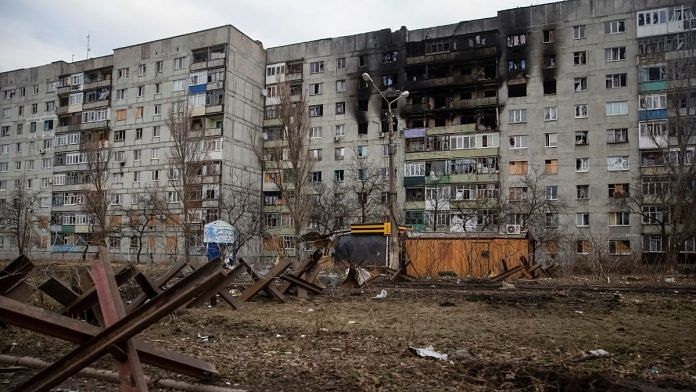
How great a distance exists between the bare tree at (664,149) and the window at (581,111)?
523cm

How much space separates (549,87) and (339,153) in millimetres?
24899

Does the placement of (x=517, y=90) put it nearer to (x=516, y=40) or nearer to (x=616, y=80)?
(x=516, y=40)

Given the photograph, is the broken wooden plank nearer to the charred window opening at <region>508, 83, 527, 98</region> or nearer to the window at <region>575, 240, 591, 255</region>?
the window at <region>575, 240, 591, 255</region>

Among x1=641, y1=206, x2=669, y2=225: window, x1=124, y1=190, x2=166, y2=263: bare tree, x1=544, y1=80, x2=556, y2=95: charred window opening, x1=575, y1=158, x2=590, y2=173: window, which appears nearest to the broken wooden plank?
x1=641, y1=206, x2=669, y2=225: window

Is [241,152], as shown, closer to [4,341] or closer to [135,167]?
Result: [135,167]

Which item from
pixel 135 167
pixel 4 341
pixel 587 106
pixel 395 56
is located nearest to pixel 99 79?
pixel 135 167

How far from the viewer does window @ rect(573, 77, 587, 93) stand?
55.0 metres

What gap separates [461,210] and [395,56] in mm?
21070

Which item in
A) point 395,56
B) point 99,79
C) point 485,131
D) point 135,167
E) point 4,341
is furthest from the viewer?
point 99,79

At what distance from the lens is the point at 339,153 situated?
211 feet

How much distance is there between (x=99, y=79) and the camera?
72438mm

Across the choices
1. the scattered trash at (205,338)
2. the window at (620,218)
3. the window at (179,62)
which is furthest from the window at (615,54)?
the scattered trash at (205,338)

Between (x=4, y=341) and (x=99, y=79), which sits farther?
(x=99, y=79)

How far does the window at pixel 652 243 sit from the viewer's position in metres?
49.8
